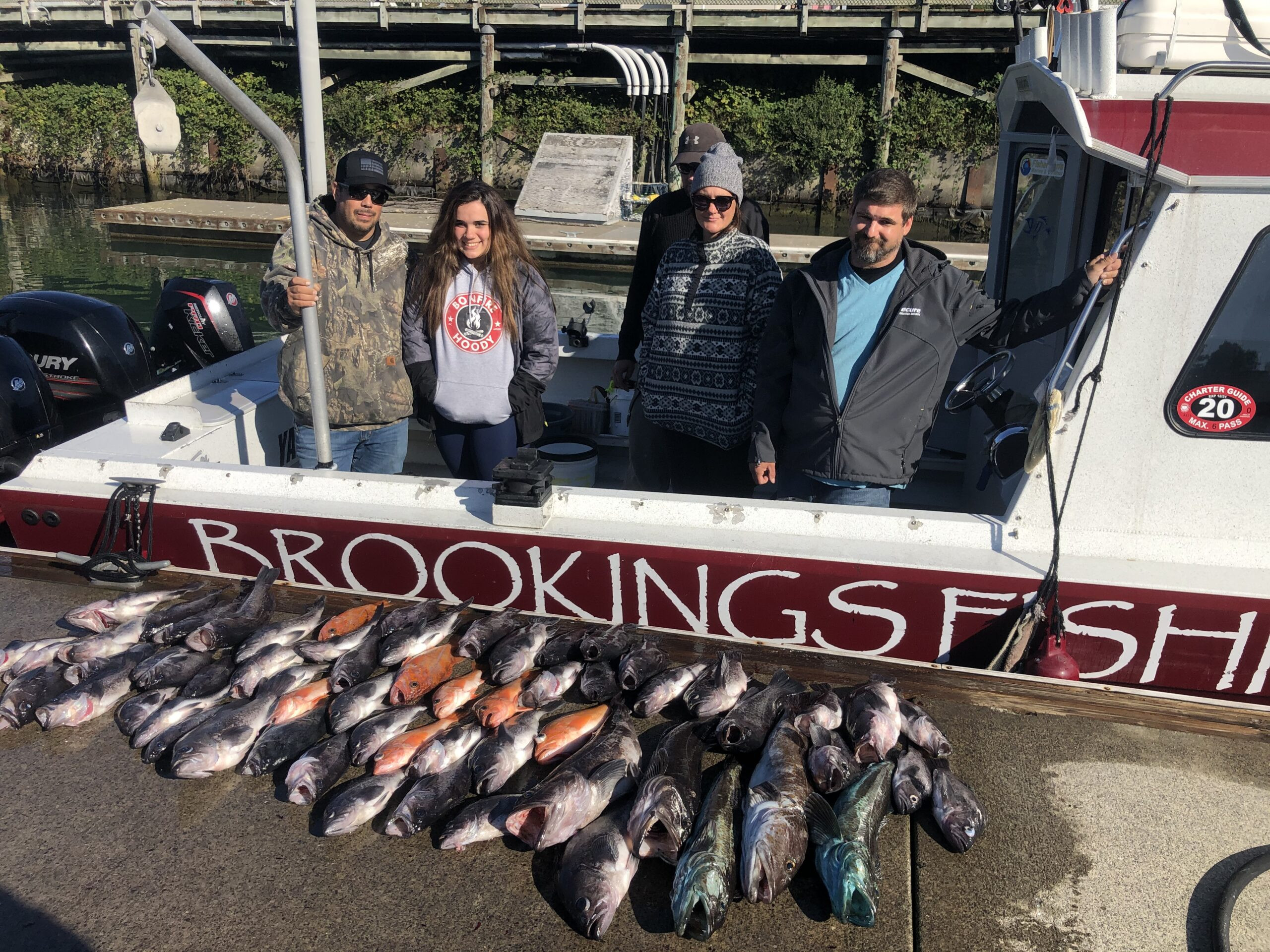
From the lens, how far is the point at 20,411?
15.5 feet

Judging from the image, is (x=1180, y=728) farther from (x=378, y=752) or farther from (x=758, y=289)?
(x=378, y=752)

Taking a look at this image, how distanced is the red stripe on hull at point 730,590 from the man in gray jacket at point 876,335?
0.45m

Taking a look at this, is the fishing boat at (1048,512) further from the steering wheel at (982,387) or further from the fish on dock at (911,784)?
the fish on dock at (911,784)

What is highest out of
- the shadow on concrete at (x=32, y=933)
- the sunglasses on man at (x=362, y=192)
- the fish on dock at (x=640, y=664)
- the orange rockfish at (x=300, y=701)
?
the sunglasses on man at (x=362, y=192)

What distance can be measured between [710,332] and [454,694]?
5.63 feet

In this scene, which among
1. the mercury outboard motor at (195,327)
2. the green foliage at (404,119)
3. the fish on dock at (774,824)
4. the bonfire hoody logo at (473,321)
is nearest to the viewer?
the fish on dock at (774,824)

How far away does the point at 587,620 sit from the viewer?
11.7 ft

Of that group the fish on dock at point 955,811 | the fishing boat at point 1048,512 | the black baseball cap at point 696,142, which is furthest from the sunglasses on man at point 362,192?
the fish on dock at point 955,811

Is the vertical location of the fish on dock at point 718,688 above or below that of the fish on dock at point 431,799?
above

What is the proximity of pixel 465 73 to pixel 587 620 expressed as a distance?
26297mm

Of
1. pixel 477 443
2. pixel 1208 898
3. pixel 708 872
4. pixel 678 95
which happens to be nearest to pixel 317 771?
pixel 708 872

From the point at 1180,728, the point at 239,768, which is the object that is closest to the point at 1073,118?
the point at 1180,728

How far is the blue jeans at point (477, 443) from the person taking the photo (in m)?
4.05

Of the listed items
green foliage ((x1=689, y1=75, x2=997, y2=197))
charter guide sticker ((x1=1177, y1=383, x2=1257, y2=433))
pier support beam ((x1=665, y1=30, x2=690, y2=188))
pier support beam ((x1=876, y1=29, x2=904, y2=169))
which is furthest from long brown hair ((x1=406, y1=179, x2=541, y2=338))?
green foliage ((x1=689, y1=75, x2=997, y2=197))
